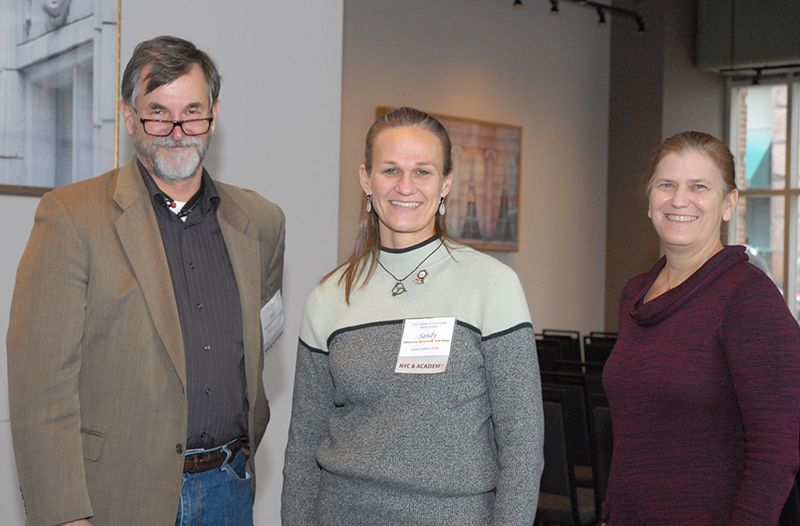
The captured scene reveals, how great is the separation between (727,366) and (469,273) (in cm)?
62

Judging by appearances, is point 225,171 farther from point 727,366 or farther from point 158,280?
point 727,366

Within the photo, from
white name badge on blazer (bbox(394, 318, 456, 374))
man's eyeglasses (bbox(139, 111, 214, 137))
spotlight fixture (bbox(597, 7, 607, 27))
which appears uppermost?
spotlight fixture (bbox(597, 7, 607, 27))

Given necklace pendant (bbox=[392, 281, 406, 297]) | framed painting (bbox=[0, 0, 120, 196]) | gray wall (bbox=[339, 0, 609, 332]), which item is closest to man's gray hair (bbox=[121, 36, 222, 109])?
necklace pendant (bbox=[392, 281, 406, 297])

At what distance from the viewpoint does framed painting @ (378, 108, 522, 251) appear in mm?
8406

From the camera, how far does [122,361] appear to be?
1.86 metres

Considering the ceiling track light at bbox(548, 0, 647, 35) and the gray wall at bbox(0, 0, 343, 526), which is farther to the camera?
the ceiling track light at bbox(548, 0, 647, 35)

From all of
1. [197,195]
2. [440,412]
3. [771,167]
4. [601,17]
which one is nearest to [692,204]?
[440,412]

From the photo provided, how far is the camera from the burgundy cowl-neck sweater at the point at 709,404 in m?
1.67

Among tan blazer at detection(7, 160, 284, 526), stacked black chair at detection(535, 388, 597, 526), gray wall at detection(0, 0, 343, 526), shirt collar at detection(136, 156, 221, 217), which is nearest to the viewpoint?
tan blazer at detection(7, 160, 284, 526)

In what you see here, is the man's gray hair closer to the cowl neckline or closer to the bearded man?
the bearded man

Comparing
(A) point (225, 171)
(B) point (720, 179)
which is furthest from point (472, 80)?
(B) point (720, 179)

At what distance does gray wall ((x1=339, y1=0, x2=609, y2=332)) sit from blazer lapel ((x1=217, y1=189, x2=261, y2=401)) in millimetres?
5171

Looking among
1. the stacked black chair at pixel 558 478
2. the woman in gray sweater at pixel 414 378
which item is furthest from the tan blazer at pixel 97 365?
the stacked black chair at pixel 558 478

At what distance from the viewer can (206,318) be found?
78.7 inches
